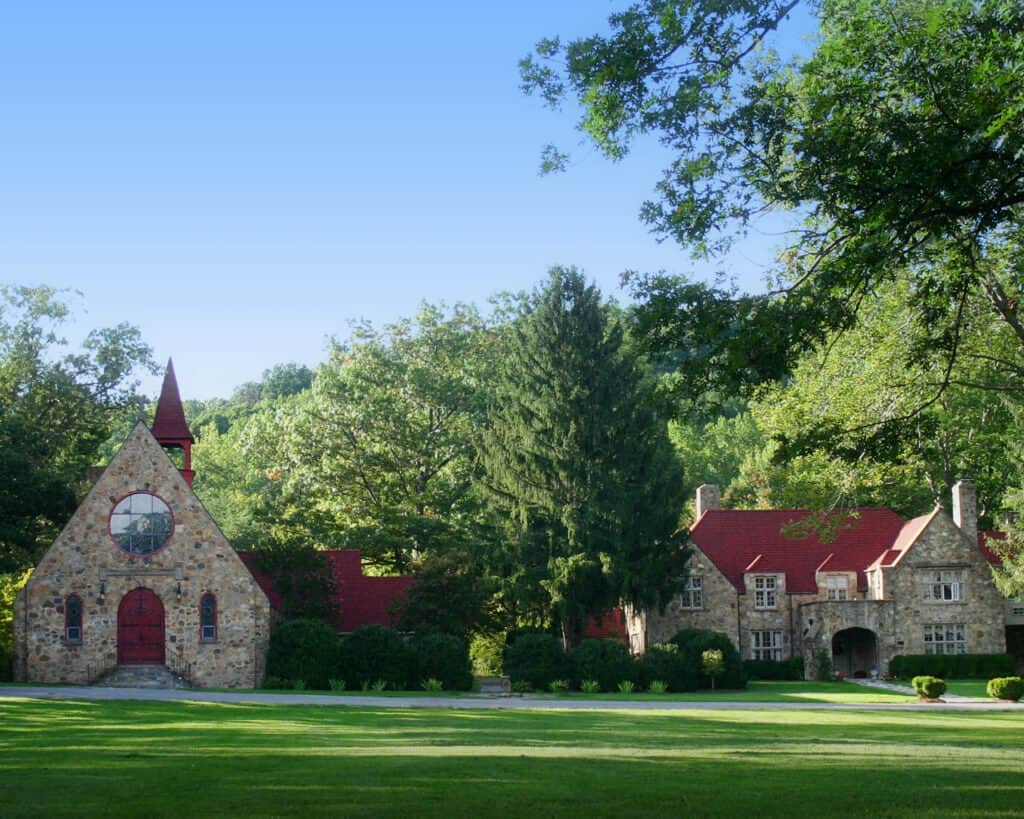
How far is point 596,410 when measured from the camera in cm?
4934

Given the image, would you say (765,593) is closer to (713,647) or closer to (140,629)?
(713,647)

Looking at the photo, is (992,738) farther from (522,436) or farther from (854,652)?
(854,652)

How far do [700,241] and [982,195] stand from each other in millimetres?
3872

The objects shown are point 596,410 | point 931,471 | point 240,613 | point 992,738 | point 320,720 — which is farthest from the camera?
point 931,471

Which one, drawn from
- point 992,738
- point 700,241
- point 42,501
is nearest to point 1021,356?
point 992,738

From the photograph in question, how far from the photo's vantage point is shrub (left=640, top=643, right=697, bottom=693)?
43.6 meters

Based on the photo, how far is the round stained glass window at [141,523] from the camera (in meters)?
44.9

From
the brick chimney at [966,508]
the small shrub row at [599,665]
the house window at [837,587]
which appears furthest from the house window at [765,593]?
the small shrub row at [599,665]

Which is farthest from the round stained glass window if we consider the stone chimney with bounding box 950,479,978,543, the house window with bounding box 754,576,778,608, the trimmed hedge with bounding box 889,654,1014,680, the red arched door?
the stone chimney with bounding box 950,479,978,543

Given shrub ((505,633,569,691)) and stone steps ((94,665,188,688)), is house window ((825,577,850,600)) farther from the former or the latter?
stone steps ((94,665,188,688))

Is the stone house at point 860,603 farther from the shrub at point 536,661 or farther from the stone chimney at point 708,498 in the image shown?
the shrub at point 536,661

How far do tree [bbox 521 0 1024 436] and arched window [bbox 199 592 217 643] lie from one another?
3066 centimetres

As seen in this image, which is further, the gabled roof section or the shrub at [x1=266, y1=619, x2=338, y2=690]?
the gabled roof section

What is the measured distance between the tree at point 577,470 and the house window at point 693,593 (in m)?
5.07
